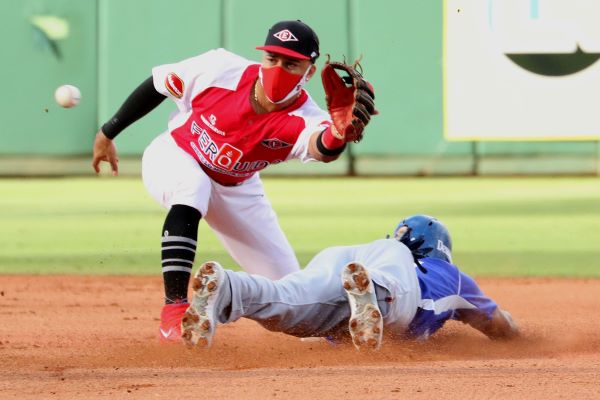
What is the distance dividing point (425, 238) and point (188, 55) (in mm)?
6013

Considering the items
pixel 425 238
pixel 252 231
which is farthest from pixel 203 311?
pixel 252 231

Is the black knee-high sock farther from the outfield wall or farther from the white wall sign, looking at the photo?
the white wall sign

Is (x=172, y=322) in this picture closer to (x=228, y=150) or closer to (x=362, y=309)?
(x=228, y=150)

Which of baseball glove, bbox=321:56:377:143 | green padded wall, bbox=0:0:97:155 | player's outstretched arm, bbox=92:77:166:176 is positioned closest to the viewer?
baseball glove, bbox=321:56:377:143

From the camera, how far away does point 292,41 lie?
157 inches

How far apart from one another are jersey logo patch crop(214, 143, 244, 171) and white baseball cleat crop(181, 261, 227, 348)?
0.92m

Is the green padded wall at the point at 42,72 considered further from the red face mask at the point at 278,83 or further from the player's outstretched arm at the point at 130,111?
the red face mask at the point at 278,83

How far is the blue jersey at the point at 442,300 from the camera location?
385 cm

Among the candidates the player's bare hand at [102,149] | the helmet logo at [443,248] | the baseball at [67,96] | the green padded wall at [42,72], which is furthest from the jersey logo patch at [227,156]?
the green padded wall at [42,72]

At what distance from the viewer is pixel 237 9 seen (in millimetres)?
9844

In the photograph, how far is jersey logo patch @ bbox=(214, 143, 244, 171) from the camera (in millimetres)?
4184

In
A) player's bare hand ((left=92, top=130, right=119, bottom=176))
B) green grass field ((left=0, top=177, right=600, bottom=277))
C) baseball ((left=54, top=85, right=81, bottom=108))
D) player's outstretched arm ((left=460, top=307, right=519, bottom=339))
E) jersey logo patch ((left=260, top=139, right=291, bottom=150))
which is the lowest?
green grass field ((left=0, top=177, right=600, bottom=277))

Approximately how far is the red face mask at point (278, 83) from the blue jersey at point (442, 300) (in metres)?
0.79

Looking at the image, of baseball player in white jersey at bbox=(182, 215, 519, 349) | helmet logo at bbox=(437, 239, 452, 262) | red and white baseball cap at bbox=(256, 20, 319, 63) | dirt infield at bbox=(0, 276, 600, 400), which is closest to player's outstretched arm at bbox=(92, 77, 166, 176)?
red and white baseball cap at bbox=(256, 20, 319, 63)
